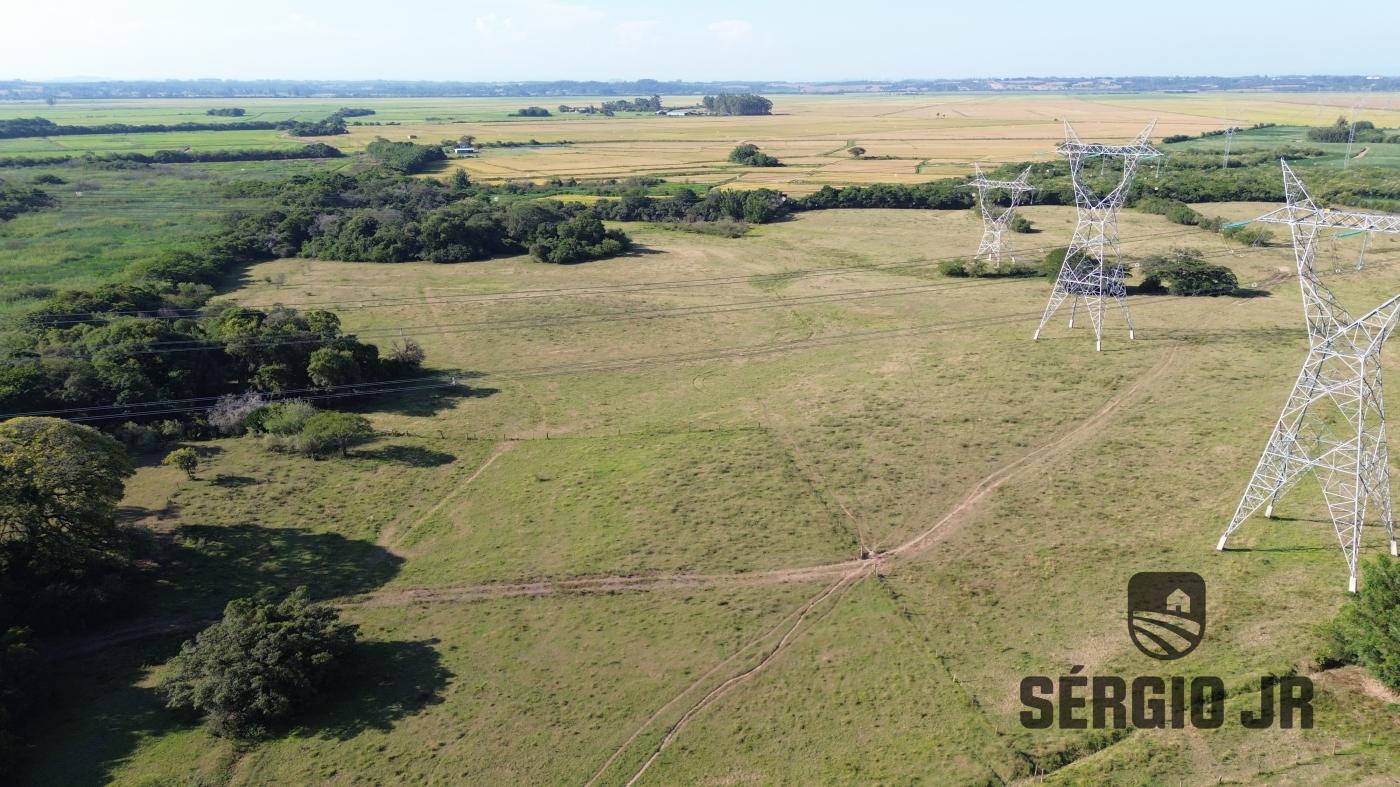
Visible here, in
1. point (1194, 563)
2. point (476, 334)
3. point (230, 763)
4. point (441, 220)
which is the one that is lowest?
point (230, 763)

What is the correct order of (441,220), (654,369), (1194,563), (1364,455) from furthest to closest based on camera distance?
1. (441,220)
2. (654,369)
3. (1194,563)
4. (1364,455)

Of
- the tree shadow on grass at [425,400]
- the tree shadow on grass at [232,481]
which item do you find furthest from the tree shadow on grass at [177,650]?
the tree shadow on grass at [425,400]

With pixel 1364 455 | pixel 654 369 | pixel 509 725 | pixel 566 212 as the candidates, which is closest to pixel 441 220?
pixel 566 212

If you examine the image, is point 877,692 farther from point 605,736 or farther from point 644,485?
point 644,485

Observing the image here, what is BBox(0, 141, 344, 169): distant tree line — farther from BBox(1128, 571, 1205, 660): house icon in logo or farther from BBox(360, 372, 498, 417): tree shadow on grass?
BBox(1128, 571, 1205, 660): house icon in logo

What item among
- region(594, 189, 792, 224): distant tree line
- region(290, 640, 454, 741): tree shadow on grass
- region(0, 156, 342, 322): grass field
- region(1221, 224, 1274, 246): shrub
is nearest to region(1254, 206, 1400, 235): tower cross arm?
region(290, 640, 454, 741): tree shadow on grass

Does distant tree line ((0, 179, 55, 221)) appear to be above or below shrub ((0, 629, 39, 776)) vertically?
above
